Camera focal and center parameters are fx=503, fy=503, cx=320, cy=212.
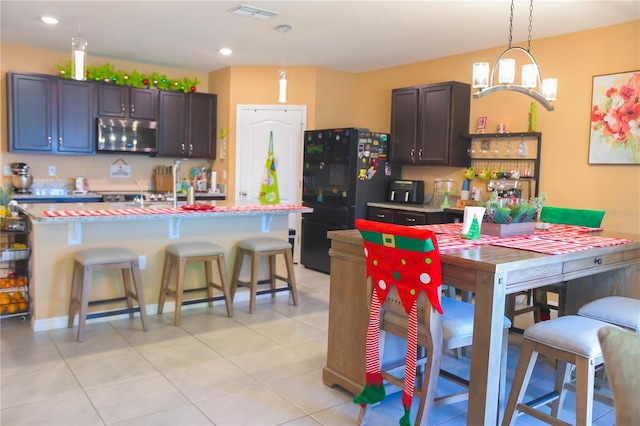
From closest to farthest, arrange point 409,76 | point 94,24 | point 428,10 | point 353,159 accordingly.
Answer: point 428,10 < point 94,24 < point 353,159 < point 409,76

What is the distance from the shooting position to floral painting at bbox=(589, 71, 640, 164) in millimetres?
4277

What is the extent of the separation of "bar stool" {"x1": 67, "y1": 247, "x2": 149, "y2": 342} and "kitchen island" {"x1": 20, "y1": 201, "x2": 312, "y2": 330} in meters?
0.12

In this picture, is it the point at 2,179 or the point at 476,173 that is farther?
the point at 2,179

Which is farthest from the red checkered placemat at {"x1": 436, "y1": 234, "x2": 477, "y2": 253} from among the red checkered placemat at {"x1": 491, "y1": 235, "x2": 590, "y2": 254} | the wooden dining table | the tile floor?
the tile floor

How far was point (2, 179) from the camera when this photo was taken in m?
5.88

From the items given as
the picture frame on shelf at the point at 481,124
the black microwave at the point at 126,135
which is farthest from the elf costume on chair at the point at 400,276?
the black microwave at the point at 126,135

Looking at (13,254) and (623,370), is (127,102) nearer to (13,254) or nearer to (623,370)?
(13,254)

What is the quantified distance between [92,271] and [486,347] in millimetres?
2729

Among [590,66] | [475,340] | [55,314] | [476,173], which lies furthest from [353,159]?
[475,340]

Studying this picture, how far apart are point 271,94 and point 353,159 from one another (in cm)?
169

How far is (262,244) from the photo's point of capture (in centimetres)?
430

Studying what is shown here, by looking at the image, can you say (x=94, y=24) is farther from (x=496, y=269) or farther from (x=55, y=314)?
(x=496, y=269)

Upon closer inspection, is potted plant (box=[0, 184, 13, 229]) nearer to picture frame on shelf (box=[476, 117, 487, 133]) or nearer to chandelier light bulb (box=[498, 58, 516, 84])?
chandelier light bulb (box=[498, 58, 516, 84])

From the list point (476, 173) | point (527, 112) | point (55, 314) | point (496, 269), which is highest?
point (527, 112)
